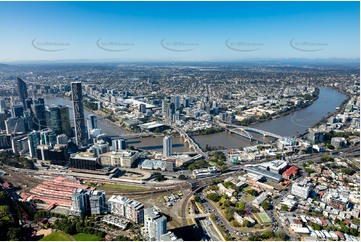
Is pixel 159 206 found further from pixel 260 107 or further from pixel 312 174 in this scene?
pixel 260 107

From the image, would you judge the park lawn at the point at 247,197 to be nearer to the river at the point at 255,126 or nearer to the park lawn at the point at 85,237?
the park lawn at the point at 85,237

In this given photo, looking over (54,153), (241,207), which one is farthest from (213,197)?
(54,153)

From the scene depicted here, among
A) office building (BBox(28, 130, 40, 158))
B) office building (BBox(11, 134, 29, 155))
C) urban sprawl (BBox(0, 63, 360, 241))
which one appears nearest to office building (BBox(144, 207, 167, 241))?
urban sprawl (BBox(0, 63, 360, 241))

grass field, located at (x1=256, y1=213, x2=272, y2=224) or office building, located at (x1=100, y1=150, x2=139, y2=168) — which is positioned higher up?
office building, located at (x1=100, y1=150, x2=139, y2=168)

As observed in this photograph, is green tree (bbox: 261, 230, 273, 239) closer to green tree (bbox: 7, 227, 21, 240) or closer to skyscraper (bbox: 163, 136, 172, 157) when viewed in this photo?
green tree (bbox: 7, 227, 21, 240)

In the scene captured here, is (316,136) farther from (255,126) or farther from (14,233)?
(14,233)

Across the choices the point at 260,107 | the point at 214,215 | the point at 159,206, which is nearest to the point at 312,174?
the point at 214,215

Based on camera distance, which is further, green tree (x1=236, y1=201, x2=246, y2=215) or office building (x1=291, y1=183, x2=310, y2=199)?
office building (x1=291, y1=183, x2=310, y2=199)

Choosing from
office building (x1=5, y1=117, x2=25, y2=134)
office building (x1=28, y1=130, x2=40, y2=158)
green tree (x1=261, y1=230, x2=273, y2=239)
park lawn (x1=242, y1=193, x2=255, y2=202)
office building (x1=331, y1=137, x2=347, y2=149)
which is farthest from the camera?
office building (x1=5, y1=117, x2=25, y2=134)
